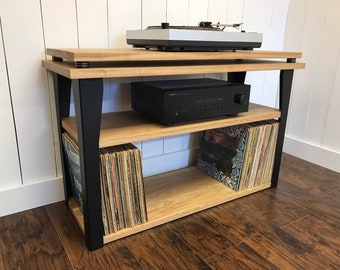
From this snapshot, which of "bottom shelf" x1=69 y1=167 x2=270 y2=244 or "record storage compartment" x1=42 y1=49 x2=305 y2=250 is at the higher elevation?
"record storage compartment" x1=42 y1=49 x2=305 y2=250

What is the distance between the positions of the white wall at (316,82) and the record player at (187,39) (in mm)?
662

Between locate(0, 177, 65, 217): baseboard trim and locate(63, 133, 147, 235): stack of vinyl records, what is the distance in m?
0.23

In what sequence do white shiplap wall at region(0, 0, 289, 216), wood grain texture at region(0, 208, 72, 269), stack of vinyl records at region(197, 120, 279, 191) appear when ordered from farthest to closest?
stack of vinyl records at region(197, 120, 279, 191) < white shiplap wall at region(0, 0, 289, 216) < wood grain texture at region(0, 208, 72, 269)

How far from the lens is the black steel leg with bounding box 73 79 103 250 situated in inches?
30.5

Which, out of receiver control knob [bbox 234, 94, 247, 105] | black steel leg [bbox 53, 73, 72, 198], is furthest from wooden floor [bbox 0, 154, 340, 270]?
receiver control knob [bbox 234, 94, 247, 105]

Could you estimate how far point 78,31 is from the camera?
1.06 metres

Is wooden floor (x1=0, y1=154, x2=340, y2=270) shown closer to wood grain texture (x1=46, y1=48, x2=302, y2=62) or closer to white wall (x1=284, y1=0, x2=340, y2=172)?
white wall (x1=284, y1=0, x2=340, y2=172)

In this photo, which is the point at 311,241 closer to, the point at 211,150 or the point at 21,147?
the point at 211,150

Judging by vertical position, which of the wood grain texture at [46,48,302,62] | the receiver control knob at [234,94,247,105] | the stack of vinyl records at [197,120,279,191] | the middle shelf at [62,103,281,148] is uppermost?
the wood grain texture at [46,48,302,62]

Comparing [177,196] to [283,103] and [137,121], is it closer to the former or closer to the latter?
[137,121]

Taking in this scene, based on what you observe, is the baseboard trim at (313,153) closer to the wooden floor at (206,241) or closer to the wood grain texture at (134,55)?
the wooden floor at (206,241)

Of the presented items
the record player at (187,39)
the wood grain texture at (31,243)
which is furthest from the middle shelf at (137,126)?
the wood grain texture at (31,243)

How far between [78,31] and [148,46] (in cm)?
27

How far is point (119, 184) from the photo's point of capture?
91 cm
